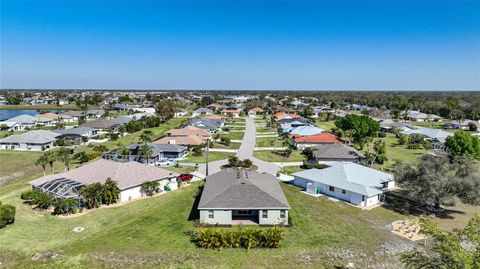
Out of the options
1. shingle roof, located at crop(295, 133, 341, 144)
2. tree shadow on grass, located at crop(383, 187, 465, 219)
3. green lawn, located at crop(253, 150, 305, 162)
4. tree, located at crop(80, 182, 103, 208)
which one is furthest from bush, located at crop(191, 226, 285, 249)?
shingle roof, located at crop(295, 133, 341, 144)

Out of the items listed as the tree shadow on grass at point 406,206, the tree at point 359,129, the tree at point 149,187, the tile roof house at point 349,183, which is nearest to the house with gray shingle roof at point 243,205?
the tree at point 149,187

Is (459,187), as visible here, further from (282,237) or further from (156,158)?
(156,158)

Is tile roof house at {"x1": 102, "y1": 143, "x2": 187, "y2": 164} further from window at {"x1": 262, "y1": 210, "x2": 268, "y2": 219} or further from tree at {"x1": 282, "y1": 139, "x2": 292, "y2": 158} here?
window at {"x1": 262, "y1": 210, "x2": 268, "y2": 219}

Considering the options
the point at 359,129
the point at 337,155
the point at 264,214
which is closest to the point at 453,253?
the point at 264,214

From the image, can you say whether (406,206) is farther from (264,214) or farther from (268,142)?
(268,142)

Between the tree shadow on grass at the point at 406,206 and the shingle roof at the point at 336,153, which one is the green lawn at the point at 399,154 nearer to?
the shingle roof at the point at 336,153

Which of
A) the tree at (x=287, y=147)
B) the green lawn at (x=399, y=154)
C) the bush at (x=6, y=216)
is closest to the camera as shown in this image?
the bush at (x=6, y=216)

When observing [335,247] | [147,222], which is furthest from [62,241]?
[335,247]
